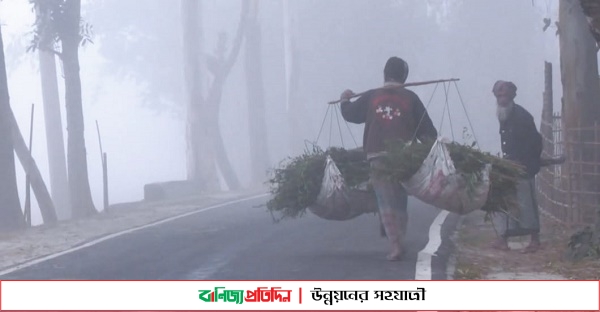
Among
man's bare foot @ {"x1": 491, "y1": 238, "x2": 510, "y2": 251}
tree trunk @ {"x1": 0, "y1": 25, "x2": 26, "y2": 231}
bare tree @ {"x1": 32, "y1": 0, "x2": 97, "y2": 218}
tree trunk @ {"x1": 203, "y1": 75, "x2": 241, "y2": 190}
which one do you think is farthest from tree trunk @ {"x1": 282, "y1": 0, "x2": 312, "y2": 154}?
man's bare foot @ {"x1": 491, "y1": 238, "x2": 510, "y2": 251}

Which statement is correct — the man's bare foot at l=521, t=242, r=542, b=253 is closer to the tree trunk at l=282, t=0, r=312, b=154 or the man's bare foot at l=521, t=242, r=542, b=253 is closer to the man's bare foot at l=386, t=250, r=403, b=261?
the man's bare foot at l=386, t=250, r=403, b=261

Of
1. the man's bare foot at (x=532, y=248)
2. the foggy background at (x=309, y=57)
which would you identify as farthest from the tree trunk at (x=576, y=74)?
the foggy background at (x=309, y=57)

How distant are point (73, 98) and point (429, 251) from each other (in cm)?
1474

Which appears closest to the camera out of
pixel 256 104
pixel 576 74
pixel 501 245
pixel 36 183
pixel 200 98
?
pixel 501 245

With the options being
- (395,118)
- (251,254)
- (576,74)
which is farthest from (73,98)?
(395,118)

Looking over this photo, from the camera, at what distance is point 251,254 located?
10.6 m

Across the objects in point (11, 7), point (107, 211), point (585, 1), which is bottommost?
point (107, 211)

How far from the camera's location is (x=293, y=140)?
3756 centimetres

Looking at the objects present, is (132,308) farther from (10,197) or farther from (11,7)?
(11,7)

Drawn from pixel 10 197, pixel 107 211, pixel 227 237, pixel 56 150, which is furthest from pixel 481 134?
pixel 227 237

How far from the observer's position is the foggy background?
39.1 meters

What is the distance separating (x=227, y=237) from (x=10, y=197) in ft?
23.4

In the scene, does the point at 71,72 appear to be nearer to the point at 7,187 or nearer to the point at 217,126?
the point at 7,187

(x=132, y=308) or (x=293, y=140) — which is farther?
(x=293, y=140)
